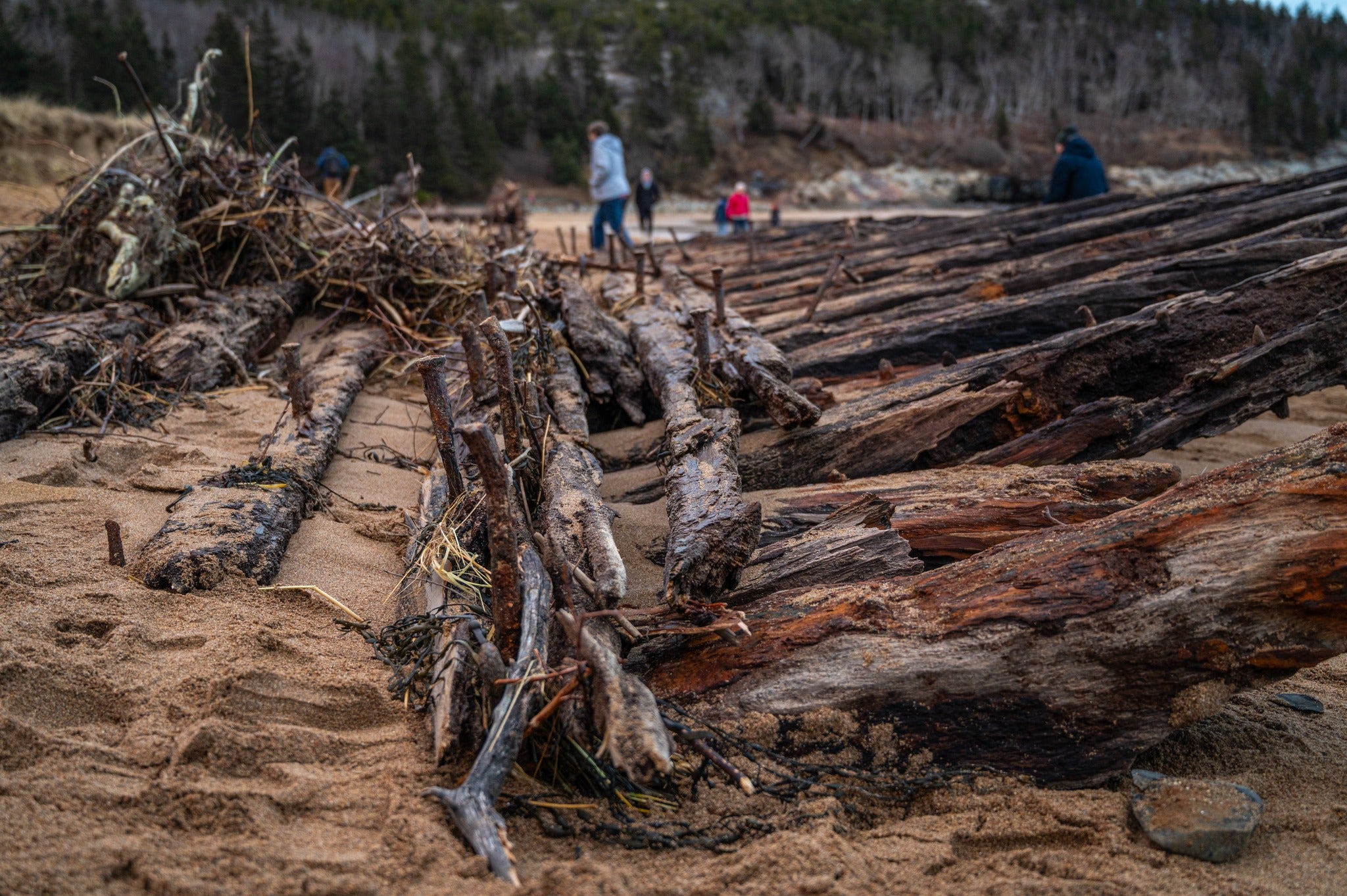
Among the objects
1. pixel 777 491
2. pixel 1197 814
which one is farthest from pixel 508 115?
pixel 1197 814


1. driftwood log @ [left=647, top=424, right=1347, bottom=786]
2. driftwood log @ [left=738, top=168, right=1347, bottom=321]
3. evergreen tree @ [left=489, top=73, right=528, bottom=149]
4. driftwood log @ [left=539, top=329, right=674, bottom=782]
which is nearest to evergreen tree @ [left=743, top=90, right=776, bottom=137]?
evergreen tree @ [left=489, top=73, right=528, bottom=149]

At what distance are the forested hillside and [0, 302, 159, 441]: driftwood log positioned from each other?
26.8m

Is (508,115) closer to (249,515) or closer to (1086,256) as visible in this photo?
(1086,256)

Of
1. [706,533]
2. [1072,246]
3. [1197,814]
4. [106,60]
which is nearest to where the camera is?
[1197,814]

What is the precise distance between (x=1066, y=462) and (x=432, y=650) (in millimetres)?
2879

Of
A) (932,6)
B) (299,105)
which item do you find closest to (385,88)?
(299,105)

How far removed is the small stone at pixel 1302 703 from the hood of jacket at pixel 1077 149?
8.90m

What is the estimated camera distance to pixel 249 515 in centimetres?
329

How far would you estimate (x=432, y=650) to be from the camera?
8.37 ft

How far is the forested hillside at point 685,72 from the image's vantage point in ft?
110

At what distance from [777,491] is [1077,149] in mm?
8693

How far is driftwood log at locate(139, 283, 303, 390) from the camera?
522 centimetres

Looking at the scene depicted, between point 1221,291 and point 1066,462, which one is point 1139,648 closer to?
point 1066,462

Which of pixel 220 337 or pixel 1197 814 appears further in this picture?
pixel 220 337
